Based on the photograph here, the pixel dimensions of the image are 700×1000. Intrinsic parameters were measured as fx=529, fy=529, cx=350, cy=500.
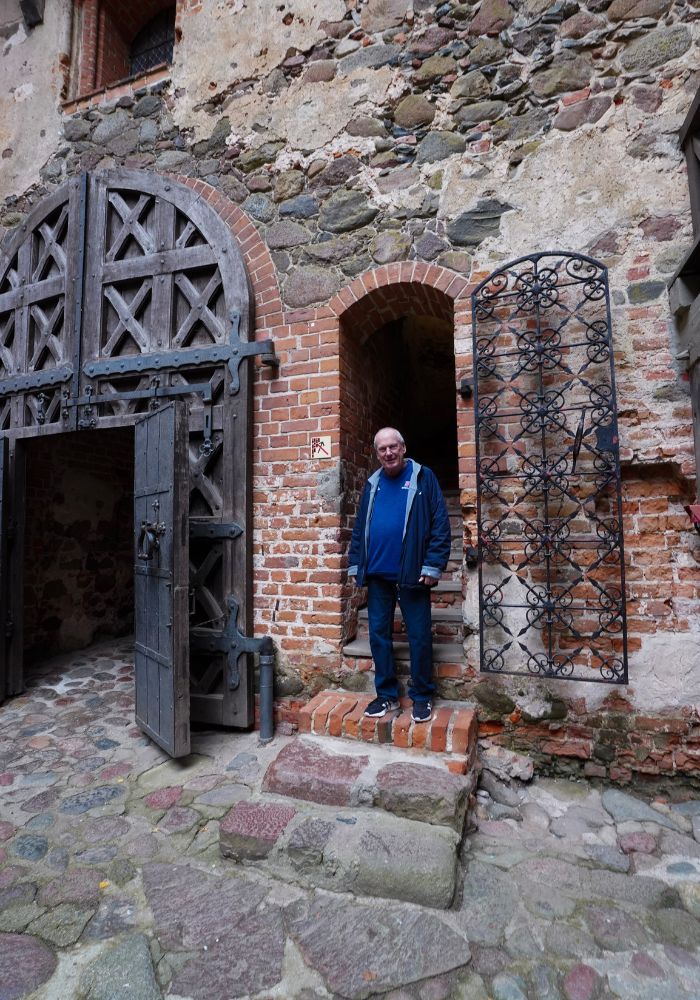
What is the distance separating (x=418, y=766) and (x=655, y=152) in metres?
3.69

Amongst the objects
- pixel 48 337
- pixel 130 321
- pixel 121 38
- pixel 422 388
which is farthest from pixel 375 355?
pixel 121 38

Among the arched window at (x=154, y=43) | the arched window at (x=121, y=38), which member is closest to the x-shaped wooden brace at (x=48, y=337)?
the arched window at (x=121, y=38)

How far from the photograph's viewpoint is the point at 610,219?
10.3 feet

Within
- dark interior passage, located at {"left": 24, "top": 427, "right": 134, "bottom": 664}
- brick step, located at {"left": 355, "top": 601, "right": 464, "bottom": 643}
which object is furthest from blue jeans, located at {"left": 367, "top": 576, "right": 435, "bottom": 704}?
dark interior passage, located at {"left": 24, "top": 427, "right": 134, "bottom": 664}

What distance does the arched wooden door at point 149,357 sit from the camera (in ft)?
12.0

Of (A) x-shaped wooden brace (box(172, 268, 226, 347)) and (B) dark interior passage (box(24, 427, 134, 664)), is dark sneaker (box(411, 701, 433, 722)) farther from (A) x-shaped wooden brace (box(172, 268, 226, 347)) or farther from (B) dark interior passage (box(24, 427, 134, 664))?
(B) dark interior passage (box(24, 427, 134, 664))

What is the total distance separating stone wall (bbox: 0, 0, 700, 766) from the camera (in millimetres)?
3029

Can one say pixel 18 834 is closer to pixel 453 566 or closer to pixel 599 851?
pixel 599 851

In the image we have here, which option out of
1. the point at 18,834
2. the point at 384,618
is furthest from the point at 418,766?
the point at 18,834

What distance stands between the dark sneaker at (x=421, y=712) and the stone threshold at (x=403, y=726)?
0.03 m

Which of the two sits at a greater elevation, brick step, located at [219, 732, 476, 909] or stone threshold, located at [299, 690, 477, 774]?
stone threshold, located at [299, 690, 477, 774]

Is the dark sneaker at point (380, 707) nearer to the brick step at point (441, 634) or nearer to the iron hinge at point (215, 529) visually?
the brick step at point (441, 634)

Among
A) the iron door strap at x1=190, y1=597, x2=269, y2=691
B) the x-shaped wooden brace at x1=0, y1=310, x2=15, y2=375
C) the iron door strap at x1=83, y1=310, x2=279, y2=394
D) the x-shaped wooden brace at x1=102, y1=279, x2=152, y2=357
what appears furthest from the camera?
the x-shaped wooden brace at x1=0, y1=310, x2=15, y2=375

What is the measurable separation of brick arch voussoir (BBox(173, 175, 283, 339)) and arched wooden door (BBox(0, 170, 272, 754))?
0.33 ft
